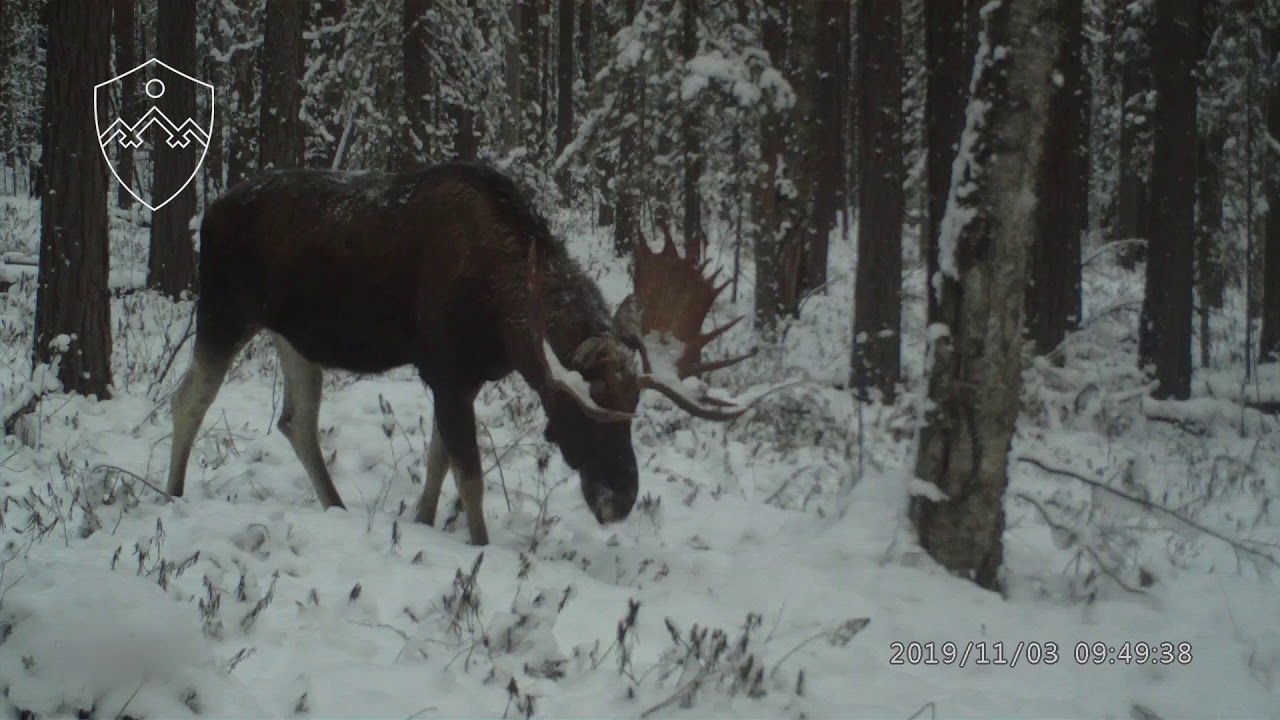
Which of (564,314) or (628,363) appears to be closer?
(628,363)

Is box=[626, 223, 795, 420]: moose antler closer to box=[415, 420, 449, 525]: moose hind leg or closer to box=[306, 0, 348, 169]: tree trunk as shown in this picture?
box=[415, 420, 449, 525]: moose hind leg

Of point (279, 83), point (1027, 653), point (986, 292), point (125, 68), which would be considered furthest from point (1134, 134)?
point (125, 68)

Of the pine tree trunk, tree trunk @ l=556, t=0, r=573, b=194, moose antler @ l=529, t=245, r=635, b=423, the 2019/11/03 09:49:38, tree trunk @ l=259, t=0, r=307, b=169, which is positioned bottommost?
the 2019/11/03 09:49:38

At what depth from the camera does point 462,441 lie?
5582mm

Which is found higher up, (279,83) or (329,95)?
(329,95)

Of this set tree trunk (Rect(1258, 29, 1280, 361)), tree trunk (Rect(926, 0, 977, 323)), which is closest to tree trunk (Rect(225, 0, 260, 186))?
tree trunk (Rect(926, 0, 977, 323))

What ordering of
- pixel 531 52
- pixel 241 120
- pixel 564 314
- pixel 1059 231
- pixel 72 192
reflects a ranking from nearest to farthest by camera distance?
pixel 564 314 → pixel 72 192 → pixel 1059 231 → pixel 241 120 → pixel 531 52

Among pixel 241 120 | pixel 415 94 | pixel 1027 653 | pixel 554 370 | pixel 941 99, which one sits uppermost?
pixel 241 120

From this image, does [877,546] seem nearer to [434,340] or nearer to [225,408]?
[434,340]

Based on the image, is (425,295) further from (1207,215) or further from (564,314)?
(1207,215)

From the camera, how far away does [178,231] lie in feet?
46.0

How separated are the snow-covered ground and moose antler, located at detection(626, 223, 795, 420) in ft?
3.14

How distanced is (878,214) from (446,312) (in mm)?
7723

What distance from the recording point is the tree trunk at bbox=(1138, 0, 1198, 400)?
11.4 meters
